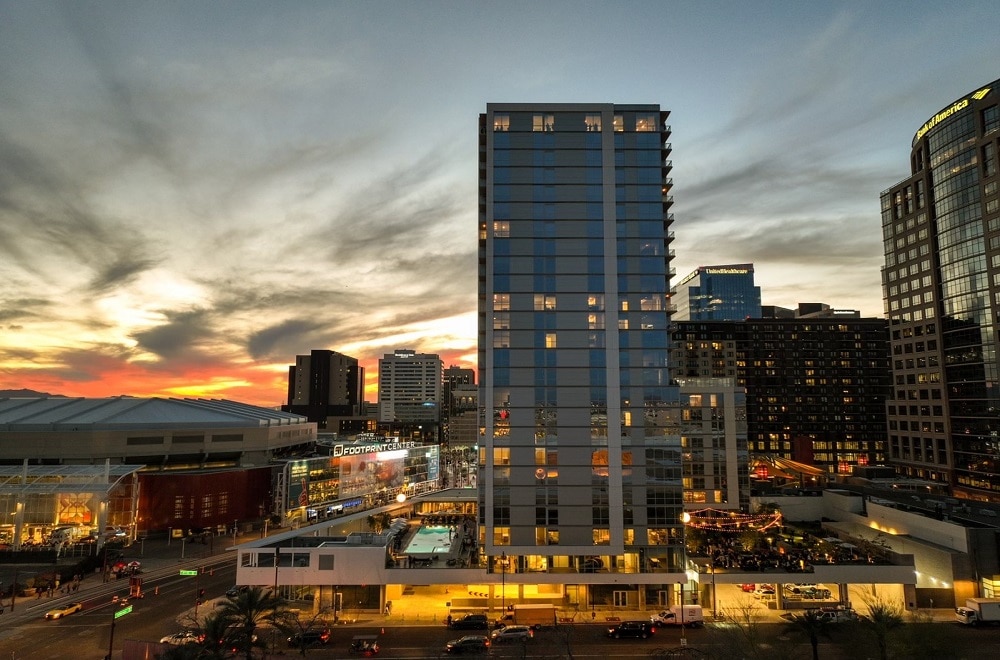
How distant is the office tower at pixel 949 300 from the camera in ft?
337

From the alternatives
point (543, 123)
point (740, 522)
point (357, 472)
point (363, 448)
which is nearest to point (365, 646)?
point (740, 522)

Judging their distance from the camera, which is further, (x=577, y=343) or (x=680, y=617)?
(x=577, y=343)

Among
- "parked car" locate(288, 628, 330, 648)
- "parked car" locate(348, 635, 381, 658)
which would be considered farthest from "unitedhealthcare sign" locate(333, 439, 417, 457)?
"parked car" locate(348, 635, 381, 658)

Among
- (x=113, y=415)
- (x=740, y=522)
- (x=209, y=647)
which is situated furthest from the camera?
(x=113, y=415)

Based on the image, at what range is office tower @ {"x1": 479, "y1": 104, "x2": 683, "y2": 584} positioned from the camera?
198 feet

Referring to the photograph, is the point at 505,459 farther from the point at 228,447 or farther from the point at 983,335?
the point at 983,335

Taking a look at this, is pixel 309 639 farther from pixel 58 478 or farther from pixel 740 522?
pixel 58 478

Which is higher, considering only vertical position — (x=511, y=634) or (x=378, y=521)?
(x=378, y=521)

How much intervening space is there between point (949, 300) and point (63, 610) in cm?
15268

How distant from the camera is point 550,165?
65938mm

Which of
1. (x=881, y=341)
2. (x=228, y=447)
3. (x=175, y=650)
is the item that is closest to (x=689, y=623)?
(x=175, y=650)

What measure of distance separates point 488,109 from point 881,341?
18108 cm

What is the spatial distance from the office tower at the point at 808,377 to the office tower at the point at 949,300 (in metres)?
57.5

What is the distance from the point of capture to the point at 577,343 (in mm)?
63438
